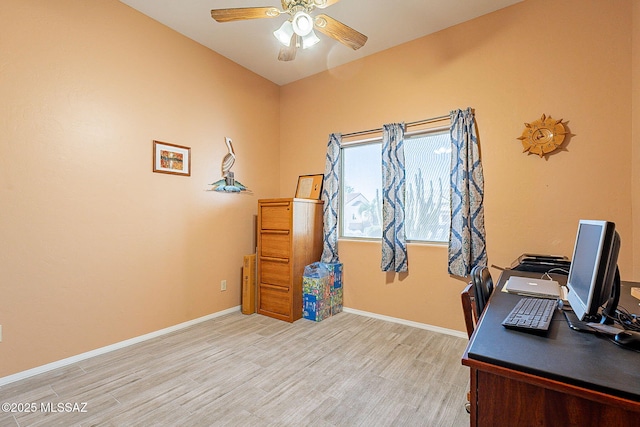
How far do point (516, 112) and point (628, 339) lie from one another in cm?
222

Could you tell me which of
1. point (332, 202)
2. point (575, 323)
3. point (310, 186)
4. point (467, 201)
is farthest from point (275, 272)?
point (575, 323)

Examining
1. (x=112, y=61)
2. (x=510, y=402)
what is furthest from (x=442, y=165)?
(x=112, y=61)

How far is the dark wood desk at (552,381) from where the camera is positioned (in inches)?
27.1

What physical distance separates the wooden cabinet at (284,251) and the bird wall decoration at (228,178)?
0.35 metres

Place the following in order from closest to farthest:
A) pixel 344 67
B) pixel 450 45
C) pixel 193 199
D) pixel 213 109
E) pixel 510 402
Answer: pixel 510 402, pixel 450 45, pixel 193 199, pixel 213 109, pixel 344 67

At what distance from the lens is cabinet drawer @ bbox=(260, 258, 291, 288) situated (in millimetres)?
3223

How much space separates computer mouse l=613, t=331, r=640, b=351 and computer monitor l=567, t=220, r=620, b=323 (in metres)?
0.09

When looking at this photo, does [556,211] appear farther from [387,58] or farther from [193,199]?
[193,199]

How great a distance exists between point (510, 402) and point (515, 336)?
242mm

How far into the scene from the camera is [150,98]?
2.75 metres

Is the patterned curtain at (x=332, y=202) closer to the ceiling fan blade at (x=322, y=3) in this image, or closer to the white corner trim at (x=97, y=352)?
the white corner trim at (x=97, y=352)

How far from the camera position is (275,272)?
10.9 ft

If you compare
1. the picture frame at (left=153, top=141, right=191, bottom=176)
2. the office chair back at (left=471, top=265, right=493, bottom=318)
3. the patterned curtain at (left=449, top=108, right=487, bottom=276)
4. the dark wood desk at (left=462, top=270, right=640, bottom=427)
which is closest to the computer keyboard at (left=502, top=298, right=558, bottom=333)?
the dark wood desk at (left=462, top=270, right=640, bottom=427)

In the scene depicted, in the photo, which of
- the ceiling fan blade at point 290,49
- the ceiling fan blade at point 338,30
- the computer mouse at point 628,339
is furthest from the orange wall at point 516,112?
the computer mouse at point 628,339
